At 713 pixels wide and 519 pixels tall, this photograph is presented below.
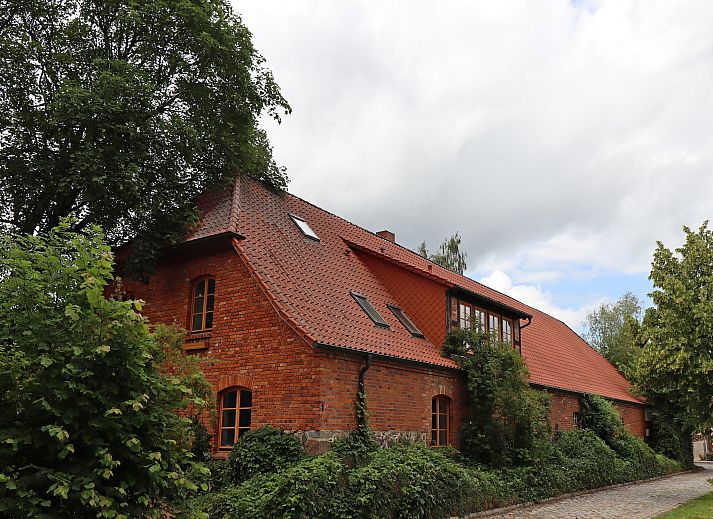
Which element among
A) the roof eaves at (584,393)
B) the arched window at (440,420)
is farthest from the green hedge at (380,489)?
the roof eaves at (584,393)

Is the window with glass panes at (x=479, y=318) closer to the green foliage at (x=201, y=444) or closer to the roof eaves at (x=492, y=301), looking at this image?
the roof eaves at (x=492, y=301)

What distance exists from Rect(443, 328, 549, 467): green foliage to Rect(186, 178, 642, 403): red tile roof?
73 centimetres

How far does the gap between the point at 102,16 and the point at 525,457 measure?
1554cm

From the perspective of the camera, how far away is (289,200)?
19906mm

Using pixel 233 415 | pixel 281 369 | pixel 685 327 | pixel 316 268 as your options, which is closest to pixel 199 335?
pixel 233 415

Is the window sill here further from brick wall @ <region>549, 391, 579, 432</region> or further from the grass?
brick wall @ <region>549, 391, 579, 432</region>

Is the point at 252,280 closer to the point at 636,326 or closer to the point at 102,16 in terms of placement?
the point at 102,16

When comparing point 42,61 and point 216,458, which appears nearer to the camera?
point 216,458

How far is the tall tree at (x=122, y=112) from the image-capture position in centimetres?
1451

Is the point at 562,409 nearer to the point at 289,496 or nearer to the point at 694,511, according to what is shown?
the point at 694,511

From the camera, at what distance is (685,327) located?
18875 mm

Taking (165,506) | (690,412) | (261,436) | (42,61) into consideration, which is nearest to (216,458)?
(261,436)

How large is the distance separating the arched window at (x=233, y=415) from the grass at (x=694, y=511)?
9150mm

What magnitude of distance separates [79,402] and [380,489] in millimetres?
6515
